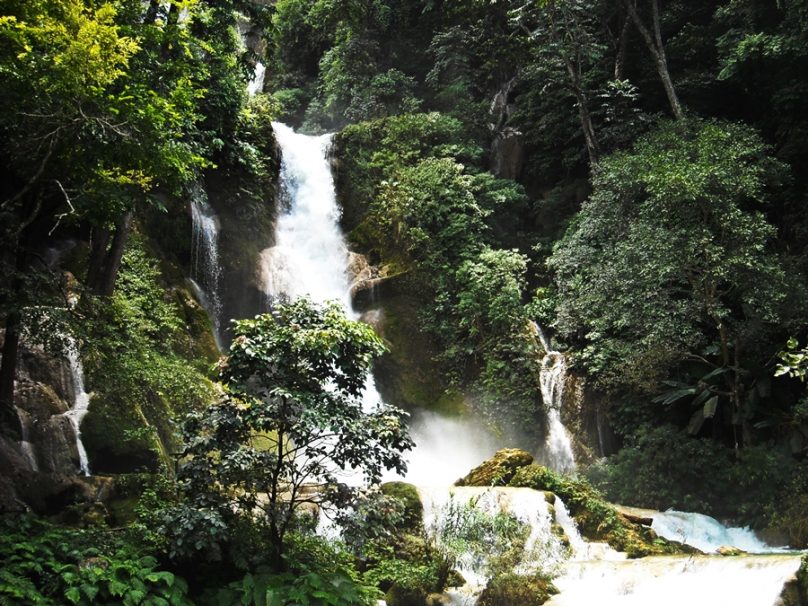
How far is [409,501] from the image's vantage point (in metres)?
9.91

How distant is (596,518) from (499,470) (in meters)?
1.95

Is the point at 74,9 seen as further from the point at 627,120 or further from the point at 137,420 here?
the point at 627,120

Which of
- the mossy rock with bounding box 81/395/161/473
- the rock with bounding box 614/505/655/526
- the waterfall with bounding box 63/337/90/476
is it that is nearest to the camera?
the waterfall with bounding box 63/337/90/476

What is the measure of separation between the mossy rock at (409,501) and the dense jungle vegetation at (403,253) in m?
0.06

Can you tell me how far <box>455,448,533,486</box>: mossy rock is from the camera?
39.0 feet

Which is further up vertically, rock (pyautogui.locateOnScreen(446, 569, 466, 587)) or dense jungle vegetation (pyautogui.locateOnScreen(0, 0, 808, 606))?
dense jungle vegetation (pyautogui.locateOnScreen(0, 0, 808, 606))

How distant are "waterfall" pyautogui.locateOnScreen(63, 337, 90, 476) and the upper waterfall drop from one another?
24.5ft

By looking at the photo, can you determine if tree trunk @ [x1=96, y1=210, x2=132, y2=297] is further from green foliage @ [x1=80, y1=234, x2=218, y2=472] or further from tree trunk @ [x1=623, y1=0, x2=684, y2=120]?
tree trunk @ [x1=623, y1=0, x2=684, y2=120]

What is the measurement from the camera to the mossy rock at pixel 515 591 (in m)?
7.96

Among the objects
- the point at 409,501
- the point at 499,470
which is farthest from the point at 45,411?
the point at 499,470

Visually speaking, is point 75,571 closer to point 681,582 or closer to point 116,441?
point 116,441

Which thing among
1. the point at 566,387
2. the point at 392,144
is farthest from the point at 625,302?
the point at 392,144

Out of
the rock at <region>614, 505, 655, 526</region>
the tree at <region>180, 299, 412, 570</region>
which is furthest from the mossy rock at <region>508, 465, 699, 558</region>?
the tree at <region>180, 299, 412, 570</region>

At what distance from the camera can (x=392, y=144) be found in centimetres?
2023
